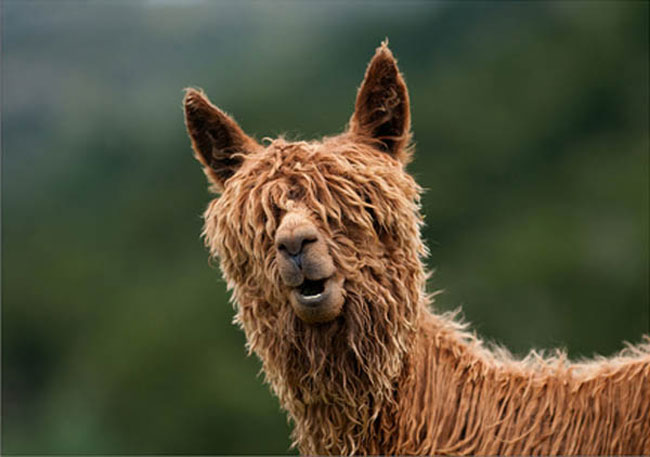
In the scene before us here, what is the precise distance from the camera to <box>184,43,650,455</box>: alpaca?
10.4 ft

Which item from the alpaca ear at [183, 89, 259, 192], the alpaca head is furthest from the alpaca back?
the alpaca ear at [183, 89, 259, 192]

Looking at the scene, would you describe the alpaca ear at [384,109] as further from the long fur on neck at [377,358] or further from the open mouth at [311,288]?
the open mouth at [311,288]

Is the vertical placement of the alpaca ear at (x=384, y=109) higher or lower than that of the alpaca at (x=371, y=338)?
higher

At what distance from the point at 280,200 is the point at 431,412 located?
3.65 feet

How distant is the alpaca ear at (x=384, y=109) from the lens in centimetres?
358

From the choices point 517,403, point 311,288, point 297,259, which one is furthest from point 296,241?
point 517,403

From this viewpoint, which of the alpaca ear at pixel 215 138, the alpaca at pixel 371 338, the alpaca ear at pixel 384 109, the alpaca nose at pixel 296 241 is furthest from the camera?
the alpaca ear at pixel 215 138

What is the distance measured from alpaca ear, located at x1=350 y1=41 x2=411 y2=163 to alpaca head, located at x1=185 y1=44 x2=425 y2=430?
1cm

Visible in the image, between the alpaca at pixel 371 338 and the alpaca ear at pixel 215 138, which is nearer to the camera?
the alpaca at pixel 371 338

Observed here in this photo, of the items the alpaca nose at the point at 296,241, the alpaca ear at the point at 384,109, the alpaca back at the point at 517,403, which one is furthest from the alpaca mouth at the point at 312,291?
the alpaca ear at the point at 384,109

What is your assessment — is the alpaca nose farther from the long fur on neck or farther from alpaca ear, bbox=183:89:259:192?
alpaca ear, bbox=183:89:259:192

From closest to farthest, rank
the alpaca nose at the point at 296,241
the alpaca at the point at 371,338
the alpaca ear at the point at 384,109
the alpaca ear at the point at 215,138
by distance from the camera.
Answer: the alpaca nose at the point at 296,241, the alpaca at the point at 371,338, the alpaca ear at the point at 384,109, the alpaca ear at the point at 215,138

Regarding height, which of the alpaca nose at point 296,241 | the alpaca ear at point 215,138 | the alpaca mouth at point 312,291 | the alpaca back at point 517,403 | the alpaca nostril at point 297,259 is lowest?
the alpaca back at point 517,403

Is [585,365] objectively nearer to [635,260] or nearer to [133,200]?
[635,260]
